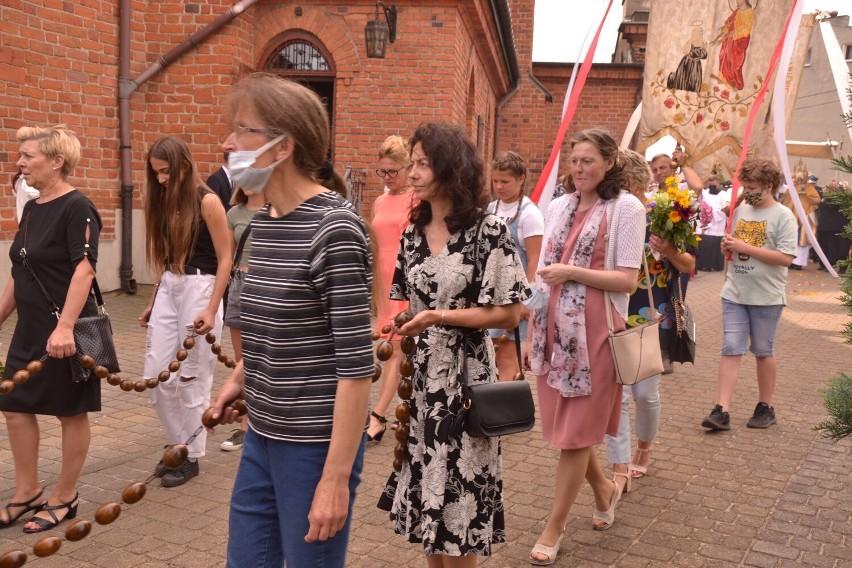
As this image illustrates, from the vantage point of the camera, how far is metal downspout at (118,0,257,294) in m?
12.4

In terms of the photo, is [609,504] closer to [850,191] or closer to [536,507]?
[536,507]

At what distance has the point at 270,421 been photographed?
2484 millimetres

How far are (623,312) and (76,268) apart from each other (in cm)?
285

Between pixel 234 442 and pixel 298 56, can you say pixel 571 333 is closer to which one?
pixel 234 442

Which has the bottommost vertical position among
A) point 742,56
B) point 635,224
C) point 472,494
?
point 472,494

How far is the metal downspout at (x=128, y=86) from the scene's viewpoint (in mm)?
12391

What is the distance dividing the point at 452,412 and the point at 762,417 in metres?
4.76

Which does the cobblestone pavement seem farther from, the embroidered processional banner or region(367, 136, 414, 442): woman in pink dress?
the embroidered processional banner

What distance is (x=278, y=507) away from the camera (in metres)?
2.51

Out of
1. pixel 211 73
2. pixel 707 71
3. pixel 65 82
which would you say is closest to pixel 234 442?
pixel 65 82

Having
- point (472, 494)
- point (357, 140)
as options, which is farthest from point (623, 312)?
point (357, 140)

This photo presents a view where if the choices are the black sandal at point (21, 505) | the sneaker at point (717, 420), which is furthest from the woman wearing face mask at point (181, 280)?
the sneaker at point (717, 420)

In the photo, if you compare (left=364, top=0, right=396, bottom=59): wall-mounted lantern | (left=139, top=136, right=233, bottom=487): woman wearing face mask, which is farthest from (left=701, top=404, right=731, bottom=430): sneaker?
(left=364, top=0, right=396, bottom=59): wall-mounted lantern

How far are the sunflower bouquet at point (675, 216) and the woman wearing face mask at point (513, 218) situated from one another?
3.03ft
